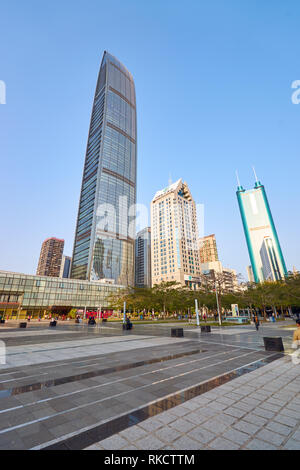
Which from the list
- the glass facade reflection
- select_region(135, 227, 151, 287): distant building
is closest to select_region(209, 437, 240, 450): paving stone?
the glass facade reflection

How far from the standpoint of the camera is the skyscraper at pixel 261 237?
539 ft

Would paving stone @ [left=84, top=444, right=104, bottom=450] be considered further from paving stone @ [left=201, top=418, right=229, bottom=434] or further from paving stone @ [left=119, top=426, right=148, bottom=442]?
paving stone @ [left=201, top=418, right=229, bottom=434]

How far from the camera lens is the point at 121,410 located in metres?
4.68

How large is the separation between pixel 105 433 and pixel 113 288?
87.3 metres

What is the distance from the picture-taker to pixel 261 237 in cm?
18050

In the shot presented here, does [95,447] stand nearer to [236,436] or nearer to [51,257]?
[236,436]

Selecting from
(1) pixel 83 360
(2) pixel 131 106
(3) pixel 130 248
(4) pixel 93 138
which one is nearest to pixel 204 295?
(1) pixel 83 360

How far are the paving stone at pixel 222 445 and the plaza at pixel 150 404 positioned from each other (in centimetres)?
2

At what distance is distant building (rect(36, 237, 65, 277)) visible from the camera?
191 m

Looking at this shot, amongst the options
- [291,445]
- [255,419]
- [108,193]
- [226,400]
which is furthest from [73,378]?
[108,193]

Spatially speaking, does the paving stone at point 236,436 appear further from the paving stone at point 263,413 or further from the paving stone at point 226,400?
the paving stone at point 226,400

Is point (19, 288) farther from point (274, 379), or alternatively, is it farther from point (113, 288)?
point (274, 379)

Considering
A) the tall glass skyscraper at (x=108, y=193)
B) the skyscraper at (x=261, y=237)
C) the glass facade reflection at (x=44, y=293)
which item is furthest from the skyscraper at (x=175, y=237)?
the skyscraper at (x=261, y=237)

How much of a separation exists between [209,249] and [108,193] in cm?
10053
